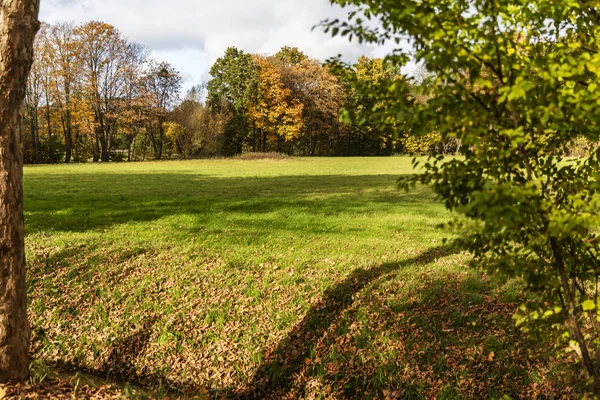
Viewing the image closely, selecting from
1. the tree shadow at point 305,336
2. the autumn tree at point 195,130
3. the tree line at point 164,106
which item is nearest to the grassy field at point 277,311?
the tree shadow at point 305,336

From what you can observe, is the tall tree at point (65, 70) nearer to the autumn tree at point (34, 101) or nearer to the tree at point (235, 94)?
the autumn tree at point (34, 101)

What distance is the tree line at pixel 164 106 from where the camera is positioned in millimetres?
37031

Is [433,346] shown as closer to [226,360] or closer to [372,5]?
[226,360]

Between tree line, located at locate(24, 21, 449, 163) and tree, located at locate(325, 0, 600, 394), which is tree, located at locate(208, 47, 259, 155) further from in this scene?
tree, located at locate(325, 0, 600, 394)

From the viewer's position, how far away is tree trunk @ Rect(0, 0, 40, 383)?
181 inches

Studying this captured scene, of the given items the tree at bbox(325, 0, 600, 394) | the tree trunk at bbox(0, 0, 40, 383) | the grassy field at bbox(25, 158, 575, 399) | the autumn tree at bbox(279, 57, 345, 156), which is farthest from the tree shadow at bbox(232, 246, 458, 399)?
the autumn tree at bbox(279, 57, 345, 156)

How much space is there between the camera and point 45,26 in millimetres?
35250

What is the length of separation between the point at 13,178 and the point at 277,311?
14.4 feet

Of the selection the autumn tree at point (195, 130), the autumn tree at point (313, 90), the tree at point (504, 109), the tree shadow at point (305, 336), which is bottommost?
the tree shadow at point (305, 336)

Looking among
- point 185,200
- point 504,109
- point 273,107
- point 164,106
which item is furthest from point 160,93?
point 504,109

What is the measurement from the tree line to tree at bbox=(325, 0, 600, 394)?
30.9 meters

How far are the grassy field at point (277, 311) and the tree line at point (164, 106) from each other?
82.2 feet

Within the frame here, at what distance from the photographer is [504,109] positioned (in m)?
2.82

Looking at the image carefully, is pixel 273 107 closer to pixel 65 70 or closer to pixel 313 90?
pixel 313 90
